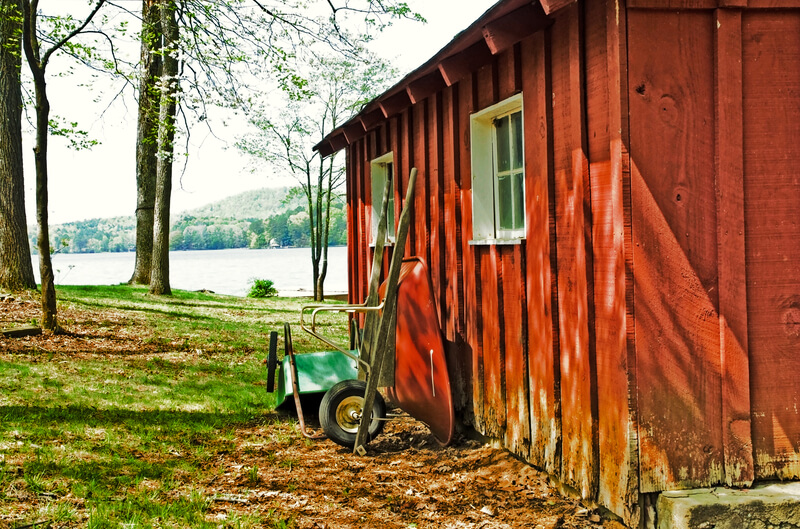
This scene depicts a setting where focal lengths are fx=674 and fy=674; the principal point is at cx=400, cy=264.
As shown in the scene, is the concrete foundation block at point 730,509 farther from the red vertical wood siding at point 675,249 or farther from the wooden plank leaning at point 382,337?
the wooden plank leaning at point 382,337

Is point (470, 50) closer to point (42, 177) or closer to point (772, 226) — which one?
point (772, 226)

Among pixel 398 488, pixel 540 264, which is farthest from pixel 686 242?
pixel 398 488

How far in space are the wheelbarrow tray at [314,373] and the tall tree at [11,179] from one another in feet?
29.0

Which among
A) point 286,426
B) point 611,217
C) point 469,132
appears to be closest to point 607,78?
point 611,217

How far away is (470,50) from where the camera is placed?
506cm

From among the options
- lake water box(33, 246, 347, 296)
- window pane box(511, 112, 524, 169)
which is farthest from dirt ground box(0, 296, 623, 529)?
lake water box(33, 246, 347, 296)

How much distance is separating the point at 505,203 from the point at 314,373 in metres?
2.56

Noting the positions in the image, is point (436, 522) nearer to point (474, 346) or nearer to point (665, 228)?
point (474, 346)

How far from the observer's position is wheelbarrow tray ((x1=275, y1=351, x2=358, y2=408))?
20.9ft

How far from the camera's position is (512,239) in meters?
5.00

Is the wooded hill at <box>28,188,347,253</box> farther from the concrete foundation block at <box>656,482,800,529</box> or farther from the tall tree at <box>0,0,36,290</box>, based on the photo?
the concrete foundation block at <box>656,482,800,529</box>

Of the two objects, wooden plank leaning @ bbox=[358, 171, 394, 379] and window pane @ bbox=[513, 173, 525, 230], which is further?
wooden plank leaning @ bbox=[358, 171, 394, 379]

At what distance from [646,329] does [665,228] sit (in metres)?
0.56

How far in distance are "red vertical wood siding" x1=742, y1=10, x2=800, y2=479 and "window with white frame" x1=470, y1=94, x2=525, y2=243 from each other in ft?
5.44
